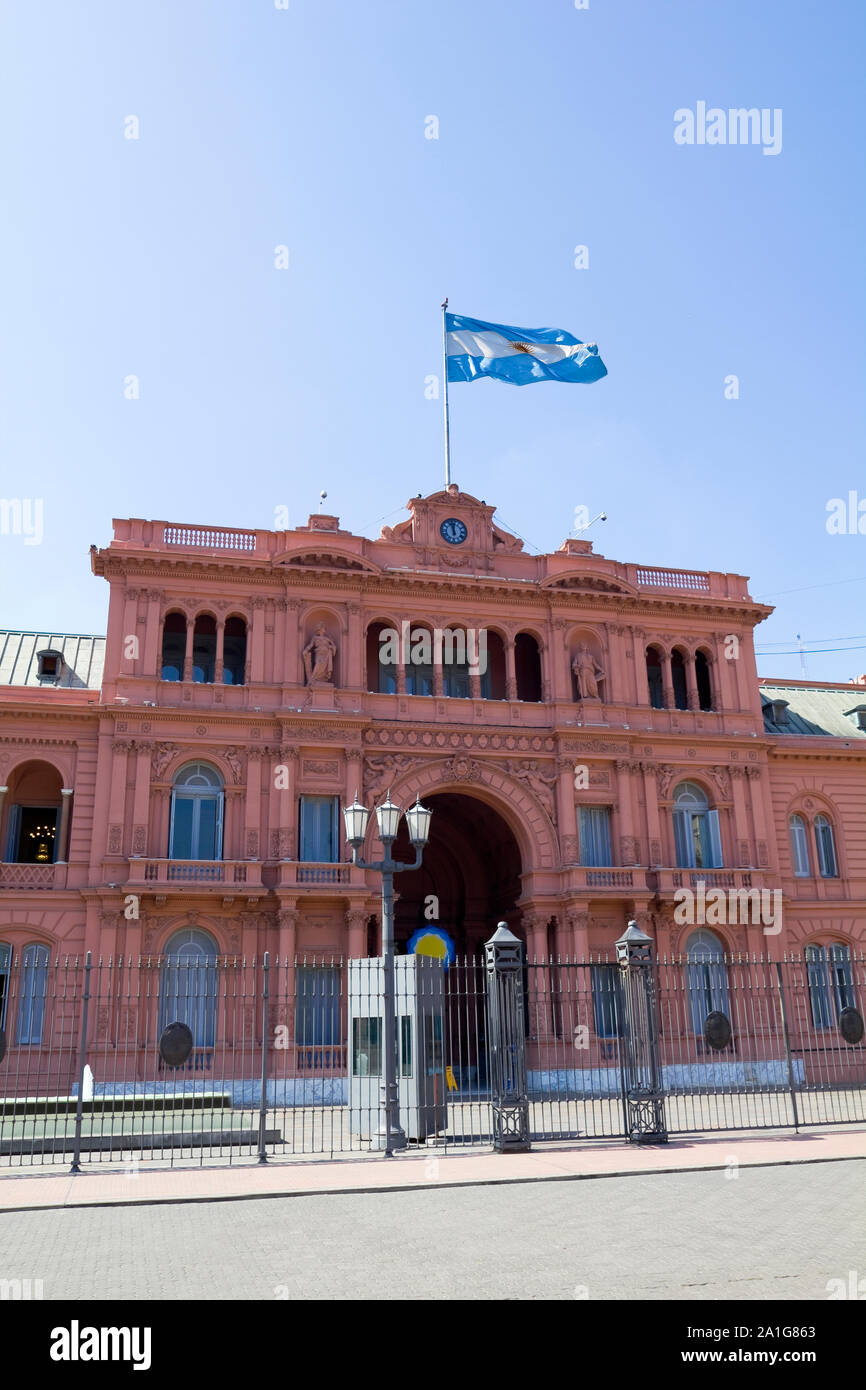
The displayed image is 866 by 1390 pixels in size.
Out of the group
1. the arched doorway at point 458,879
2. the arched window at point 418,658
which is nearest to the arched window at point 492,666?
the arched window at point 418,658

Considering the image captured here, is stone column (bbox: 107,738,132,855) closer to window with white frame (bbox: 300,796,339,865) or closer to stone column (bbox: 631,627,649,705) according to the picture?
window with white frame (bbox: 300,796,339,865)

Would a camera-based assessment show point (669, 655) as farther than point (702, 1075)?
→ Yes

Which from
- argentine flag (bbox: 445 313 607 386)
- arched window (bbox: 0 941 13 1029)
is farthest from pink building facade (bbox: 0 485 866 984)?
argentine flag (bbox: 445 313 607 386)

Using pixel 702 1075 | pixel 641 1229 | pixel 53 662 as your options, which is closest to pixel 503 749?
pixel 702 1075

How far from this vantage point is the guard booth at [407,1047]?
20.6 metres

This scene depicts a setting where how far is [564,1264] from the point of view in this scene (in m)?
9.66

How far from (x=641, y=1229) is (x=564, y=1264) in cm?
201

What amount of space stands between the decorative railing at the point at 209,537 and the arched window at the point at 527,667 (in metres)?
10.0

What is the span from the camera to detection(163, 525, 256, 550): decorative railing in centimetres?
3528

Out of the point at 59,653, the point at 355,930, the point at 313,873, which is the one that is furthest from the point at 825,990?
the point at 59,653

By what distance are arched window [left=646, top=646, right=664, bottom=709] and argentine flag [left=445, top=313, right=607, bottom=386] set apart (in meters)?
9.75

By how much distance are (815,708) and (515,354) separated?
62.1 feet

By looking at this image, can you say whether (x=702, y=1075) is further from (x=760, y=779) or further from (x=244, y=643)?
(x=244, y=643)

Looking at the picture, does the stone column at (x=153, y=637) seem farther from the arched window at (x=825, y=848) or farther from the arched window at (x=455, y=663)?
the arched window at (x=825, y=848)
